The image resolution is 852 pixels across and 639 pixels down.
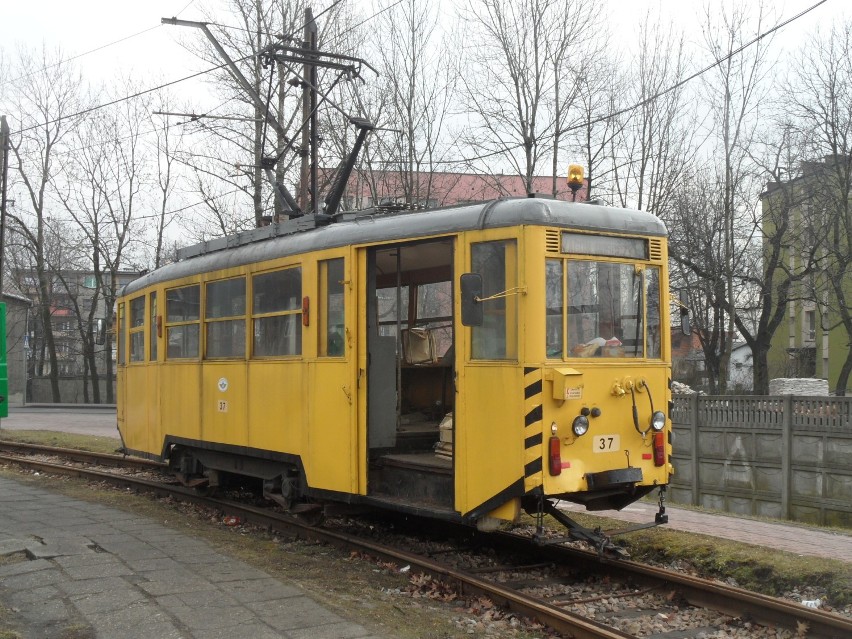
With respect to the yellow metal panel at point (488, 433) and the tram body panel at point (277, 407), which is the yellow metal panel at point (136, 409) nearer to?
the tram body panel at point (277, 407)

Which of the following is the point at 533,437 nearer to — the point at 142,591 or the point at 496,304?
the point at 496,304

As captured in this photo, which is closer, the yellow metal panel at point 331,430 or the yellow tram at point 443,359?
the yellow tram at point 443,359

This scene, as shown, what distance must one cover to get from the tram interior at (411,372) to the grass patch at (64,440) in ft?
33.8

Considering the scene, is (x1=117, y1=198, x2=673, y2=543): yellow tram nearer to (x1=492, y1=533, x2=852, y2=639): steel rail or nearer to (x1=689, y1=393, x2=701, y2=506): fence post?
(x1=492, y1=533, x2=852, y2=639): steel rail

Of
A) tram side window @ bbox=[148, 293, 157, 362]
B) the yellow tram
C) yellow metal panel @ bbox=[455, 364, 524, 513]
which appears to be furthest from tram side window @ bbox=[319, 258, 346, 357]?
tram side window @ bbox=[148, 293, 157, 362]

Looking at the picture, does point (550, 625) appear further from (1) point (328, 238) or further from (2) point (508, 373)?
(1) point (328, 238)

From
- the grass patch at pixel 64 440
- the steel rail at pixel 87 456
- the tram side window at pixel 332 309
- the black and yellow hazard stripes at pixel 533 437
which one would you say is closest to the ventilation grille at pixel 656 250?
the black and yellow hazard stripes at pixel 533 437

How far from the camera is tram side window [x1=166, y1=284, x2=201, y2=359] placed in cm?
1063

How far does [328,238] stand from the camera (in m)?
8.31

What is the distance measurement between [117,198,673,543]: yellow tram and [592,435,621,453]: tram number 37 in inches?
0.6

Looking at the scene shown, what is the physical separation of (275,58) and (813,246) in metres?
20.3

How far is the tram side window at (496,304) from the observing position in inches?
267

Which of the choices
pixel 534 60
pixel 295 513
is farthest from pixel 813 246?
pixel 295 513

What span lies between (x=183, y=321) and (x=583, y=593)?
20.3 feet
